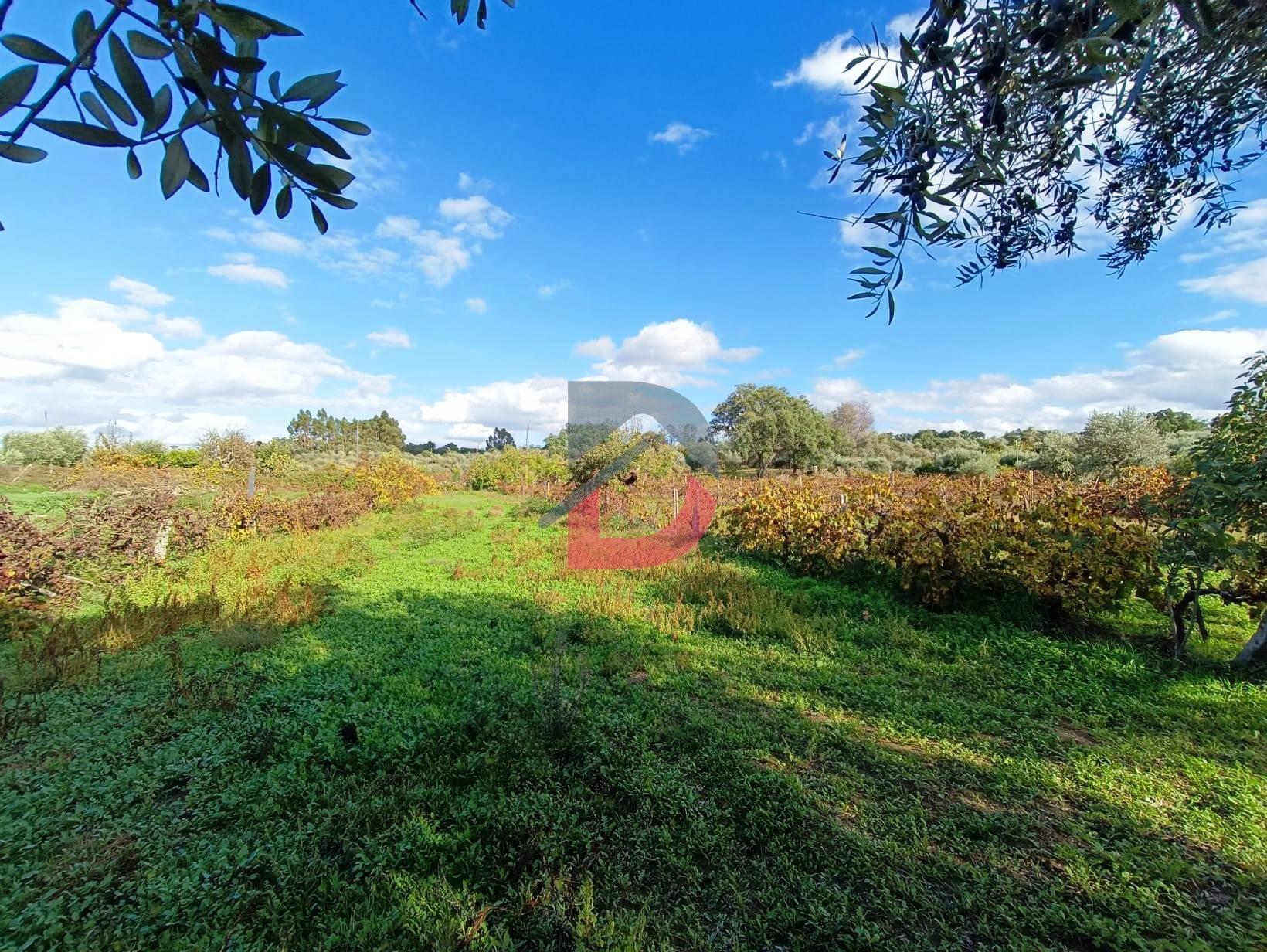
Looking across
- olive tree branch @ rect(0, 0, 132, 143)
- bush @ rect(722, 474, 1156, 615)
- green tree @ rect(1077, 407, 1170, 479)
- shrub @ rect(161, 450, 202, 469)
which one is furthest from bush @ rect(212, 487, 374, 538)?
green tree @ rect(1077, 407, 1170, 479)

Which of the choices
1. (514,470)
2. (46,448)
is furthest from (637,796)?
(46,448)

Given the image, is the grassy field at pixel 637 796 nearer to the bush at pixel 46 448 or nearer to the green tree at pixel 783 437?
the bush at pixel 46 448

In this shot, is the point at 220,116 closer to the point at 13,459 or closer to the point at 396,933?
the point at 396,933

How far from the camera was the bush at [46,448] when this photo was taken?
17.9m

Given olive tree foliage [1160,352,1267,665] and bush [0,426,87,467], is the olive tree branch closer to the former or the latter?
olive tree foliage [1160,352,1267,665]

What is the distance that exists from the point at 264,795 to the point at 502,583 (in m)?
4.53

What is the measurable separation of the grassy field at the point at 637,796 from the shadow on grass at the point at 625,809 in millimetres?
15

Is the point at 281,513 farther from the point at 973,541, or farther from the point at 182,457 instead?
the point at 182,457

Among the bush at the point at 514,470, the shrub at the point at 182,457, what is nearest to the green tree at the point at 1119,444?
the bush at the point at 514,470

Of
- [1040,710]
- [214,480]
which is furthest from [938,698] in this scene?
[214,480]

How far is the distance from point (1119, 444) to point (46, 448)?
3778cm

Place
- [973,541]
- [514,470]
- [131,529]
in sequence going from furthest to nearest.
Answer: [514,470] < [131,529] < [973,541]

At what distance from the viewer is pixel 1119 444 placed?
1611cm

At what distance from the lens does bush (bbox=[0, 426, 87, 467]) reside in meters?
17.9
